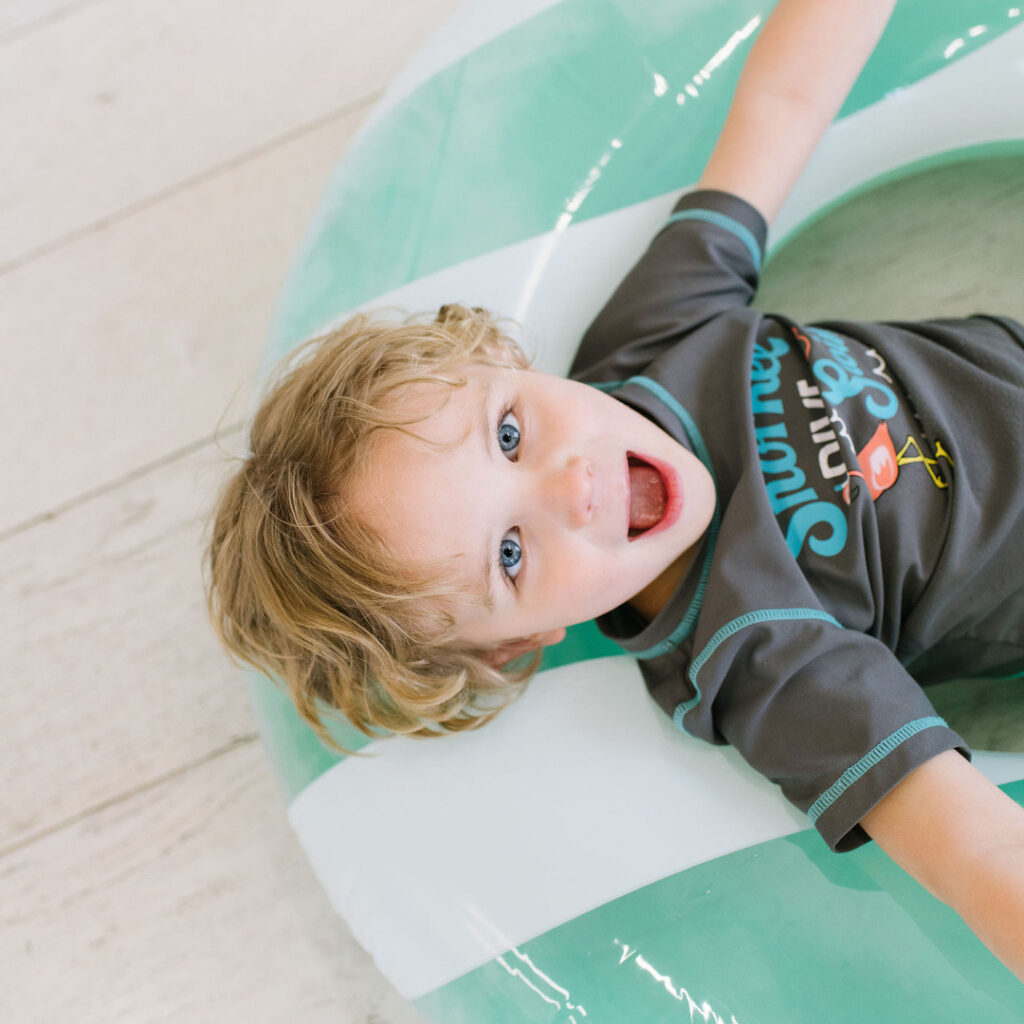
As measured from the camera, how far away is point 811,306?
1038 millimetres

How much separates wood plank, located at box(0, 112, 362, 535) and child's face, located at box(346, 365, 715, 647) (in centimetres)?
60

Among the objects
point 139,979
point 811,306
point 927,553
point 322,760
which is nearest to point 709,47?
point 811,306

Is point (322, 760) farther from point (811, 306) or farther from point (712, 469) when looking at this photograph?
point (811, 306)

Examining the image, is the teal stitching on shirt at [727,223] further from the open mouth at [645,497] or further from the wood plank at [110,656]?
the wood plank at [110,656]

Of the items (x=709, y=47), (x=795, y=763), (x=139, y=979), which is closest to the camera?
(x=795, y=763)

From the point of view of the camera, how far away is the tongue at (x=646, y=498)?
72cm

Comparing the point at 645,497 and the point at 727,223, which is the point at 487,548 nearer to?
the point at 645,497

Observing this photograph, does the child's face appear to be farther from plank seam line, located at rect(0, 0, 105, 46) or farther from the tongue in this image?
plank seam line, located at rect(0, 0, 105, 46)

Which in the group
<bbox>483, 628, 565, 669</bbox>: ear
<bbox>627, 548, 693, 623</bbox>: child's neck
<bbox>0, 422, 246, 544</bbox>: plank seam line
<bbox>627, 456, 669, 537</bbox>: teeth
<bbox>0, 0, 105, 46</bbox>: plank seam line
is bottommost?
<bbox>0, 422, 246, 544</bbox>: plank seam line

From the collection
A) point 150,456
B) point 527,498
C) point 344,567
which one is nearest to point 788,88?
point 527,498

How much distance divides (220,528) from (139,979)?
1.86 feet

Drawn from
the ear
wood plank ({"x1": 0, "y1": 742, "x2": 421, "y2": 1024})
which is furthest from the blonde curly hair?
wood plank ({"x1": 0, "y1": 742, "x2": 421, "y2": 1024})

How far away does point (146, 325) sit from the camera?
48.0 inches

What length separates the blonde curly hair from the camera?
651mm
